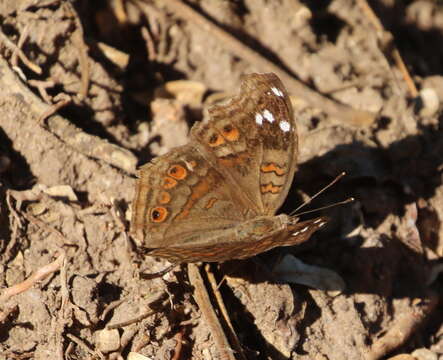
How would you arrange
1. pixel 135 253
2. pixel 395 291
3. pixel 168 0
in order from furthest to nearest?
pixel 168 0
pixel 395 291
pixel 135 253

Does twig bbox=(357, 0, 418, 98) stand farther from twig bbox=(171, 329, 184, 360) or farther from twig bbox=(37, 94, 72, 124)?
twig bbox=(171, 329, 184, 360)

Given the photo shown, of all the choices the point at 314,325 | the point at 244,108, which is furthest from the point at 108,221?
the point at 314,325

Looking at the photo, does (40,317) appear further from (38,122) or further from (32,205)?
(38,122)

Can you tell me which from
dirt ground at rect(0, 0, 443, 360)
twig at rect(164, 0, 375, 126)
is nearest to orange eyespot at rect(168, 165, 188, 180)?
dirt ground at rect(0, 0, 443, 360)

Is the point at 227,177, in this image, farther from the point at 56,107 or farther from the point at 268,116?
the point at 56,107

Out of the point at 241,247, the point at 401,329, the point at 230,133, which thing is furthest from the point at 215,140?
the point at 401,329

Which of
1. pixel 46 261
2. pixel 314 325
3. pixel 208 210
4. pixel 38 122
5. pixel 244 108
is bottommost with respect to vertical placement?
pixel 314 325

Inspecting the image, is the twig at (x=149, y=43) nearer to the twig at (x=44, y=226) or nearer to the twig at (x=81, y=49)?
the twig at (x=81, y=49)

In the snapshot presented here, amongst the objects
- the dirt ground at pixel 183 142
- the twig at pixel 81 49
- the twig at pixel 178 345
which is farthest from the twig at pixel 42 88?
the twig at pixel 178 345
